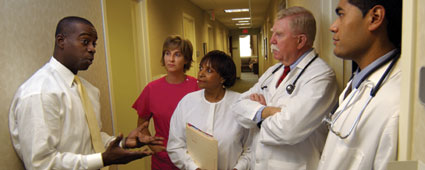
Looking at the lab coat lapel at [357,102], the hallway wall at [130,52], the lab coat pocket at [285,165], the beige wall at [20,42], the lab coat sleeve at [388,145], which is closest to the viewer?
the lab coat sleeve at [388,145]

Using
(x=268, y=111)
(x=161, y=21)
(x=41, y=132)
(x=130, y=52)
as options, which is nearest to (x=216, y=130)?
(x=268, y=111)

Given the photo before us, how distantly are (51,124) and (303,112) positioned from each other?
1.08 meters

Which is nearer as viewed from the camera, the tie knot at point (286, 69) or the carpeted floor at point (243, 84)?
the tie knot at point (286, 69)

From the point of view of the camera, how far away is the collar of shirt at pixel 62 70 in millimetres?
1216

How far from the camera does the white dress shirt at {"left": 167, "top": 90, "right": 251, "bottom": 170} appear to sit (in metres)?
1.51

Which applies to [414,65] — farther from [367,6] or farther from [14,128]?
[14,128]

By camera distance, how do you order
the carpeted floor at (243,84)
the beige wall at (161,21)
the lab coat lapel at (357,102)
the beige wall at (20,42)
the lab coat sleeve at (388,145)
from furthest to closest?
the carpeted floor at (243,84) < the beige wall at (161,21) < the beige wall at (20,42) < the lab coat lapel at (357,102) < the lab coat sleeve at (388,145)

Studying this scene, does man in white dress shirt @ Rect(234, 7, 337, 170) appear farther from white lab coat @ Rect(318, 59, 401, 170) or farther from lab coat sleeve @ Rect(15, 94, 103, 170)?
lab coat sleeve @ Rect(15, 94, 103, 170)

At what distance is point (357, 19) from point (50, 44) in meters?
1.52

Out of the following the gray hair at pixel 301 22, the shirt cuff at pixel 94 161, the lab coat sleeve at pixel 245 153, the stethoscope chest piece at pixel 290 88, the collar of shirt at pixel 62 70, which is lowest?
the lab coat sleeve at pixel 245 153

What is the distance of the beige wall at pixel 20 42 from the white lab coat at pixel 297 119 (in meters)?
1.08

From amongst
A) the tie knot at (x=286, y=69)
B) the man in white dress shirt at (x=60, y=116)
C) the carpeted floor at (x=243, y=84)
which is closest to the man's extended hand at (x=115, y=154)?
the man in white dress shirt at (x=60, y=116)

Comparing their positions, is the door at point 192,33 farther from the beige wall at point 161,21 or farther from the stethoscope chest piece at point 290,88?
the stethoscope chest piece at point 290,88

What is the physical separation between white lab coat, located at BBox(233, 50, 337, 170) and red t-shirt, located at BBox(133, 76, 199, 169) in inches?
27.1
